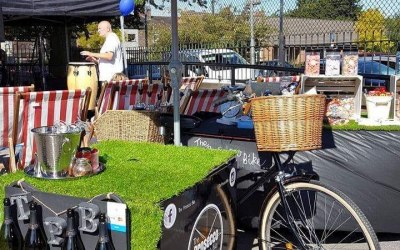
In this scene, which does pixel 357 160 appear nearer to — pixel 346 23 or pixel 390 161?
pixel 390 161

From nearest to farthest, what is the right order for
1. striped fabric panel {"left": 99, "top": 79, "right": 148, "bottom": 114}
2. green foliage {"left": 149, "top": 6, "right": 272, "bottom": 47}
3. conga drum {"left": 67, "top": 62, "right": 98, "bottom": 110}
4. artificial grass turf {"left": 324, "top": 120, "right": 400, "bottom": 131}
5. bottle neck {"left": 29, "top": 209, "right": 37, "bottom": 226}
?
bottle neck {"left": 29, "top": 209, "right": 37, "bottom": 226}
artificial grass turf {"left": 324, "top": 120, "right": 400, "bottom": 131}
striped fabric panel {"left": 99, "top": 79, "right": 148, "bottom": 114}
conga drum {"left": 67, "top": 62, "right": 98, "bottom": 110}
green foliage {"left": 149, "top": 6, "right": 272, "bottom": 47}

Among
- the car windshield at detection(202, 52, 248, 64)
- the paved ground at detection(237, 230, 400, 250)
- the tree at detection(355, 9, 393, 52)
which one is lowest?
the paved ground at detection(237, 230, 400, 250)

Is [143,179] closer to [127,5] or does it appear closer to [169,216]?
[169,216]

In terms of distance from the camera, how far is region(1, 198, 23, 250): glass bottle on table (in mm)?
2209

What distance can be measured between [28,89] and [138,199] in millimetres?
3482

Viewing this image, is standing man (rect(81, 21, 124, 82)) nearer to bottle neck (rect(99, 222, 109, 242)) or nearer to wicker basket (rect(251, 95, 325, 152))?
wicker basket (rect(251, 95, 325, 152))

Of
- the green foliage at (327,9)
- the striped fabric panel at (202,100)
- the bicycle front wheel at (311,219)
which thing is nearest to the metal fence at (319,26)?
the green foliage at (327,9)

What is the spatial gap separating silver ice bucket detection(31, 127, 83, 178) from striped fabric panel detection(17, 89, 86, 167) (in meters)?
2.27

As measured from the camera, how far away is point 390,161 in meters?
3.54

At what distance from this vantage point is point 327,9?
1251 centimetres

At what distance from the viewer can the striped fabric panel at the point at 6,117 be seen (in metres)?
4.97

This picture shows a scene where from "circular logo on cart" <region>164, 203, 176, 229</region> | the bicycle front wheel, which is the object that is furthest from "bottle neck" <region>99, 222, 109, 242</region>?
the bicycle front wheel

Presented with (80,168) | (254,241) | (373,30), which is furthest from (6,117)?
(373,30)

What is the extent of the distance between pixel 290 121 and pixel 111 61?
502 cm
